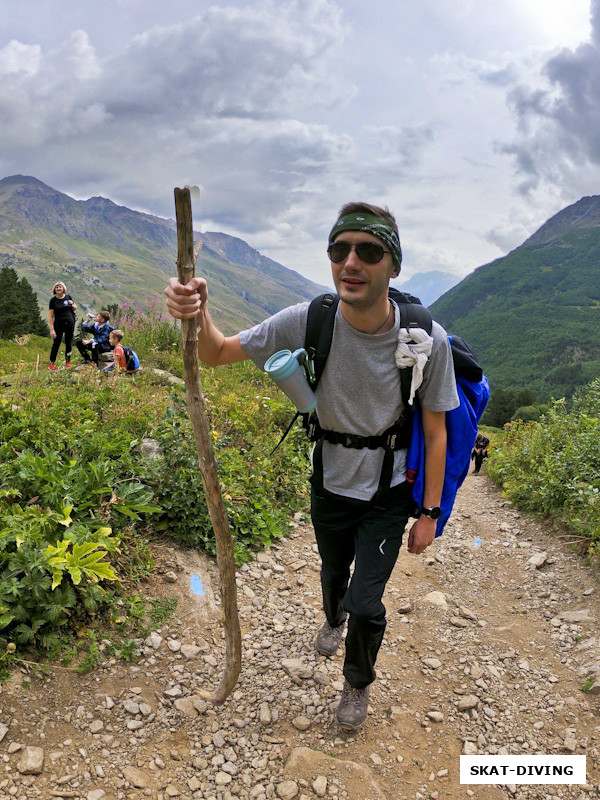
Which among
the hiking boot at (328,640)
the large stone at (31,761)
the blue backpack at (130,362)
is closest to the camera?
the large stone at (31,761)

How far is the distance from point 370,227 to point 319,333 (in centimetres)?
67

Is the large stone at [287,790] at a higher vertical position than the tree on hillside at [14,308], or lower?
lower

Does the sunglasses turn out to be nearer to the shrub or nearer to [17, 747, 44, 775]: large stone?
[17, 747, 44, 775]: large stone

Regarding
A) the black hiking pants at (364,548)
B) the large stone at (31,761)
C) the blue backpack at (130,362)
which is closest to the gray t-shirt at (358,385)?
the black hiking pants at (364,548)

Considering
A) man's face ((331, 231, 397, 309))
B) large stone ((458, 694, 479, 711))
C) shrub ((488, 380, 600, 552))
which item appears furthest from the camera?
shrub ((488, 380, 600, 552))

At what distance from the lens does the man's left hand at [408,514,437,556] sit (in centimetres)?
338

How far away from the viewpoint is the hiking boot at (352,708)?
3451 millimetres

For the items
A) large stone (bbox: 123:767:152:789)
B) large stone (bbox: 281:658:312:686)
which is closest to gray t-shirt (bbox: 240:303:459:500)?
large stone (bbox: 281:658:312:686)

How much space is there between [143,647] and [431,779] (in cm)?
212

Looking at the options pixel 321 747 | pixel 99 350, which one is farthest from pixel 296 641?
pixel 99 350

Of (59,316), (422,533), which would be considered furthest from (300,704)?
(59,316)

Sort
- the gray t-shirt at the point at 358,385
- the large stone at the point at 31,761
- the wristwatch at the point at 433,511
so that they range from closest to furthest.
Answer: the large stone at the point at 31,761, the gray t-shirt at the point at 358,385, the wristwatch at the point at 433,511

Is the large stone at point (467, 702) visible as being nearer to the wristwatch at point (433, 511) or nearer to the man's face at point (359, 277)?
the wristwatch at point (433, 511)

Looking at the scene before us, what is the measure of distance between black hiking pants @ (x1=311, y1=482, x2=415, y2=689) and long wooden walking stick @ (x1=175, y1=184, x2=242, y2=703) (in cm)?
69
